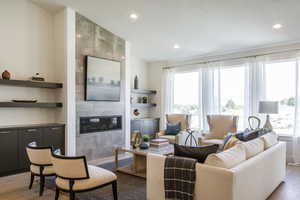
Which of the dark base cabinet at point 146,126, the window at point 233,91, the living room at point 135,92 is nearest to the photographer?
the living room at point 135,92

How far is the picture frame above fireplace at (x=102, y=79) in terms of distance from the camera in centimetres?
516

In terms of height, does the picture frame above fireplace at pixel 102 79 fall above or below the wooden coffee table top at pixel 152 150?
above

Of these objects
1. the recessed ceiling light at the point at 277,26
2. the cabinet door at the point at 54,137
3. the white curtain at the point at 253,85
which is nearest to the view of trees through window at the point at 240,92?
the white curtain at the point at 253,85

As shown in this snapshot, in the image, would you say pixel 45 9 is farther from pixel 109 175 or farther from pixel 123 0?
pixel 109 175

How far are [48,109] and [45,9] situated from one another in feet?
7.29

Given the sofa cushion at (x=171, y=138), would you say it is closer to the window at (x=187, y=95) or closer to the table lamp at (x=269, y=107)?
the window at (x=187, y=95)

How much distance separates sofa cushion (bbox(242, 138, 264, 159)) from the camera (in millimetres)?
2801

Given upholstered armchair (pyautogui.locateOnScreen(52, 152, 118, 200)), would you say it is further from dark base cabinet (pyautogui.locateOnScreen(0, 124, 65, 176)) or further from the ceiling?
the ceiling

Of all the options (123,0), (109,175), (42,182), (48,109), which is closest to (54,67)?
(48,109)

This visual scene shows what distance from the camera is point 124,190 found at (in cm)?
346

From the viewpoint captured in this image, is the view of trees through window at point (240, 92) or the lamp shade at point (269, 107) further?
the view of trees through window at point (240, 92)

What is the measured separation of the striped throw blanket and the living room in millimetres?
11

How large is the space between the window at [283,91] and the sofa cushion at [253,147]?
2.52 meters

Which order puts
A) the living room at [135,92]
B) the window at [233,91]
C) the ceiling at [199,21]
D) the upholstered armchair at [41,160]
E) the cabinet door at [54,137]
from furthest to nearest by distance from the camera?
the window at [233,91]
the cabinet door at [54,137]
the ceiling at [199,21]
the upholstered armchair at [41,160]
the living room at [135,92]
